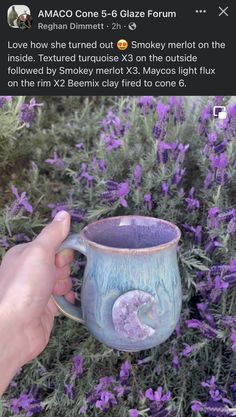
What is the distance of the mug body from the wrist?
170 millimetres

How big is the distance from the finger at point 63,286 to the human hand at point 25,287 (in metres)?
0.02

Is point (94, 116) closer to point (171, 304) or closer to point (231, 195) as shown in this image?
point (231, 195)

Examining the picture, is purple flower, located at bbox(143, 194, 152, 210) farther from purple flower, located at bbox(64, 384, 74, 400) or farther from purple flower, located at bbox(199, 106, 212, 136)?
purple flower, located at bbox(64, 384, 74, 400)

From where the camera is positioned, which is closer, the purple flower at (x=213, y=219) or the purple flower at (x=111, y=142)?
the purple flower at (x=213, y=219)

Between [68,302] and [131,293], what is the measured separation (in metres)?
0.25

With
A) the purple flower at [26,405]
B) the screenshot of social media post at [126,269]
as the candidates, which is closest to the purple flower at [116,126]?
the screenshot of social media post at [126,269]

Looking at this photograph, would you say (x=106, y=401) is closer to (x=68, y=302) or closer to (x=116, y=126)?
(x=68, y=302)

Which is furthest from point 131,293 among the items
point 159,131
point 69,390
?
point 159,131

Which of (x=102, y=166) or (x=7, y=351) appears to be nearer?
(x=7, y=351)

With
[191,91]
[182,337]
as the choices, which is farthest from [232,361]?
[191,91]

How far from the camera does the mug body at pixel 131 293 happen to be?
98 centimetres

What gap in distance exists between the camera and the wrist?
1.07 meters

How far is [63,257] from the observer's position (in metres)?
1.19

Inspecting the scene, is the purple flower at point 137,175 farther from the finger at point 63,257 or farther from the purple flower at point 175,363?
the purple flower at point 175,363
